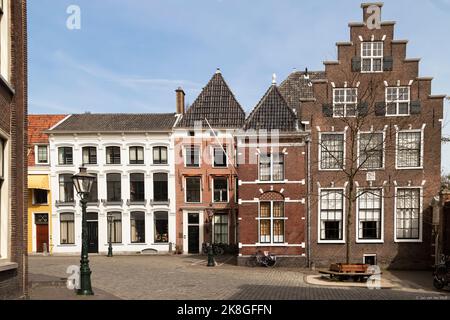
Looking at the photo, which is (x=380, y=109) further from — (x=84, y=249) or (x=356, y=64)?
(x=84, y=249)

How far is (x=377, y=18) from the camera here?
766 inches

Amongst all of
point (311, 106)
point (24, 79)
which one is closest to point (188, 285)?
point (24, 79)

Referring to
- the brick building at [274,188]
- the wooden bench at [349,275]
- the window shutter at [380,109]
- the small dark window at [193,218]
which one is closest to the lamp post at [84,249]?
the wooden bench at [349,275]

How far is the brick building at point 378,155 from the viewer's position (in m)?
19.5

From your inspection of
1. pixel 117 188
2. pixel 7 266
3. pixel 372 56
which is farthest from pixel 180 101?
pixel 7 266

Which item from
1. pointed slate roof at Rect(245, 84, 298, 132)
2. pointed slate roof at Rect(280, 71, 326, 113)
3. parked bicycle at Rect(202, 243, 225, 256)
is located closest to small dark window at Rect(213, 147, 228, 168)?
parked bicycle at Rect(202, 243, 225, 256)

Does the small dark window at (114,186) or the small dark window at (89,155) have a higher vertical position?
the small dark window at (89,155)

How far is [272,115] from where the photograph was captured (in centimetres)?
2145

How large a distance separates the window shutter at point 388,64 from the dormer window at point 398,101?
3.54 ft

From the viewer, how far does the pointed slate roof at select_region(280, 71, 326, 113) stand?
23375 mm

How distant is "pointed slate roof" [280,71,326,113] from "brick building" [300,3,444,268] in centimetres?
313

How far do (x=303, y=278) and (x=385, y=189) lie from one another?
7108 mm

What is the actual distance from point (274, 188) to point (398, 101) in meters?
8.31

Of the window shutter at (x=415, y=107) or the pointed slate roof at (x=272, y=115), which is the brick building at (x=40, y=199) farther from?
the window shutter at (x=415, y=107)
